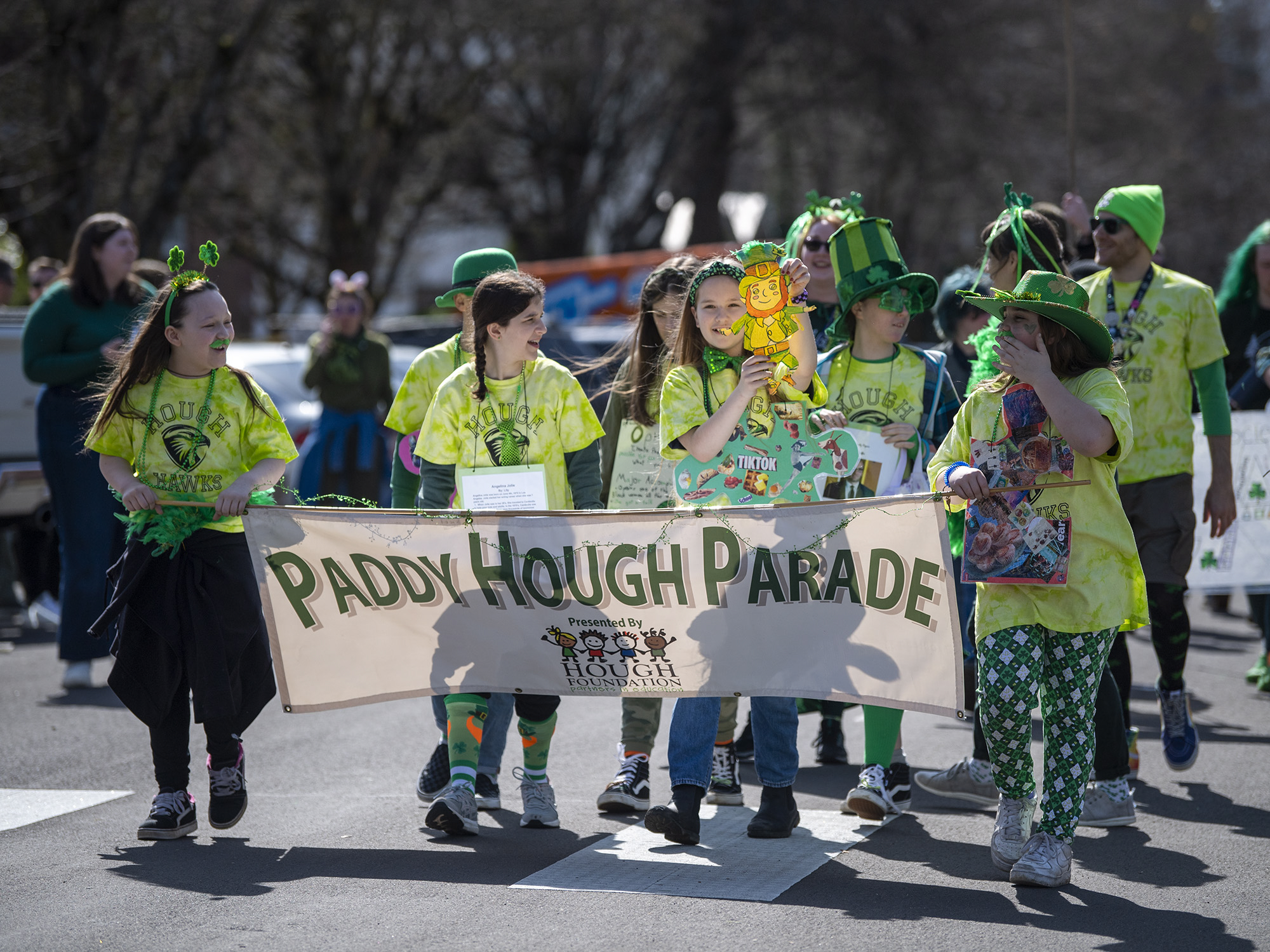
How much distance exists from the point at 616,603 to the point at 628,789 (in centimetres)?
94

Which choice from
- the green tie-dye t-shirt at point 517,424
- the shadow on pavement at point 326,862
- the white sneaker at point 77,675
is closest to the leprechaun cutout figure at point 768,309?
the green tie-dye t-shirt at point 517,424

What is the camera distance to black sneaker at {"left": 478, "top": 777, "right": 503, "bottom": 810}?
5402 mm

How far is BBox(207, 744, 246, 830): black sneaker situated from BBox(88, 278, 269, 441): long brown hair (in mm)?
1193

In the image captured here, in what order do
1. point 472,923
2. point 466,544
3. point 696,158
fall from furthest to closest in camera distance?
point 696,158, point 466,544, point 472,923

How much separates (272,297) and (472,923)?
2549 cm

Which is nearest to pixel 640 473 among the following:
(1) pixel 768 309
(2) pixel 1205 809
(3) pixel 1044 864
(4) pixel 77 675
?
(1) pixel 768 309

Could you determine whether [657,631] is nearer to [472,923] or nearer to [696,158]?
[472,923]

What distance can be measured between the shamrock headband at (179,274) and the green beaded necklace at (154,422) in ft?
0.70

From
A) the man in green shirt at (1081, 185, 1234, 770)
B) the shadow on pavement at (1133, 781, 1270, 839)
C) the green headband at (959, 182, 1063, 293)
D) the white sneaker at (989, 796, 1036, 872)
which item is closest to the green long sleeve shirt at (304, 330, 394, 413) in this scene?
the green headband at (959, 182, 1063, 293)

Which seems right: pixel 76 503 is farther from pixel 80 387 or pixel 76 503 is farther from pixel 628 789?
pixel 628 789

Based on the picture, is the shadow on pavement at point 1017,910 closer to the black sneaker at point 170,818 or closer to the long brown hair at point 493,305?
the long brown hair at point 493,305

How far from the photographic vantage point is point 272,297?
92.6 feet

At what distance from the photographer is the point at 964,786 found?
5484 mm

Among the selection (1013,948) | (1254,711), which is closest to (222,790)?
(1013,948)
